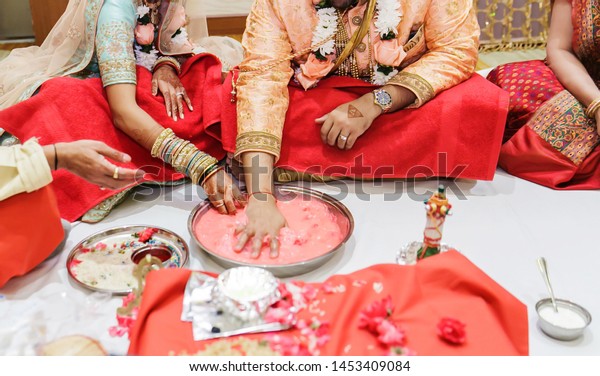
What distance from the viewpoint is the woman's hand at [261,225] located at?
163 centimetres

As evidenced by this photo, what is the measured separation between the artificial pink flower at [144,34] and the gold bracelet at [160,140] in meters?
0.43

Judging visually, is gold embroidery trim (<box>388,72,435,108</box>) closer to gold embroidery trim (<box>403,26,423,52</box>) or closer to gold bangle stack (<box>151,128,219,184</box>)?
gold embroidery trim (<box>403,26,423,52</box>)

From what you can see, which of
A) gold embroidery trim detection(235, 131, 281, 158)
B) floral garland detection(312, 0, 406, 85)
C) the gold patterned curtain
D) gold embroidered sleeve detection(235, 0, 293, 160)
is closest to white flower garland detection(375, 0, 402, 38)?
floral garland detection(312, 0, 406, 85)

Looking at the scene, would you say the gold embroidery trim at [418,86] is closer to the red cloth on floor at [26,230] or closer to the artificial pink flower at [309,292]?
the artificial pink flower at [309,292]

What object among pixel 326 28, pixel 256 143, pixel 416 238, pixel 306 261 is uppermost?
pixel 326 28

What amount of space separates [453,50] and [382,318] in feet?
3.96

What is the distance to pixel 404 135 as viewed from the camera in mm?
2090

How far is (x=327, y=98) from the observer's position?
6.91 feet

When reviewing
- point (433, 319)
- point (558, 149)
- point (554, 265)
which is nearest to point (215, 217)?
point (433, 319)

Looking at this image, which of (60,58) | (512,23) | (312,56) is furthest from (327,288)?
(512,23)

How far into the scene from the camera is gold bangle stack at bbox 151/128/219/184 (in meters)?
1.89

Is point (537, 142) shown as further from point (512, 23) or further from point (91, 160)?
point (512, 23)

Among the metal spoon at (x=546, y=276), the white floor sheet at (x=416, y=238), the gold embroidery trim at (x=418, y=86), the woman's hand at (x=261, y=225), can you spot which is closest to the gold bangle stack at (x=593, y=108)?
the white floor sheet at (x=416, y=238)

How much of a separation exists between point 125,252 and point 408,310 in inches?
33.6
